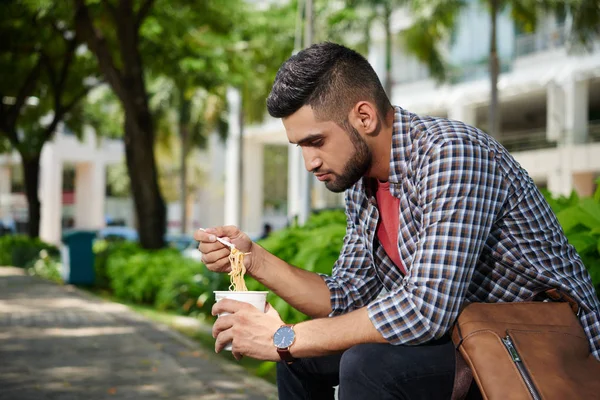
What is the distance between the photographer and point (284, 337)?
2555 millimetres

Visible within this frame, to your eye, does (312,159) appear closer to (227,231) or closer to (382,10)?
(227,231)

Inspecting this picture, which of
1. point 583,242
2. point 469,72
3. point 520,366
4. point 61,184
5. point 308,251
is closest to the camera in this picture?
point 520,366

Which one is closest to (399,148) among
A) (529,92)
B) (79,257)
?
(79,257)

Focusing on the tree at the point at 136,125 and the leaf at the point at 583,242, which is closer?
the leaf at the point at 583,242

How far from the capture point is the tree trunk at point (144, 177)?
15008 millimetres

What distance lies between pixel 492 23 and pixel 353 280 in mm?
24472

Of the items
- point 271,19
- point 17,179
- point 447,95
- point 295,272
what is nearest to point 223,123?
point 447,95

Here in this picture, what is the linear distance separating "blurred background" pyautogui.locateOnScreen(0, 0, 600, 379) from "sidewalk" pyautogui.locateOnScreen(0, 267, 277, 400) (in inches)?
21.2

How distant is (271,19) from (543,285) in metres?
23.1

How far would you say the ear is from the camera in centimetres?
260

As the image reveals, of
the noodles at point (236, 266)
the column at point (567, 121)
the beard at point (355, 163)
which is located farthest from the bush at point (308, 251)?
the column at point (567, 121)

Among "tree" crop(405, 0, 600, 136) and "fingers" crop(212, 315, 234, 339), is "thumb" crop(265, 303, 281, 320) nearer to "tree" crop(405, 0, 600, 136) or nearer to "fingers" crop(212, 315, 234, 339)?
"fingers" crop(212, 315, 234, 339)

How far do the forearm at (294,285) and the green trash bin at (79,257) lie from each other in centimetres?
1416

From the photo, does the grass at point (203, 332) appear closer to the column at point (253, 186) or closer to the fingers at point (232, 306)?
the fingers at point (232, 306)
